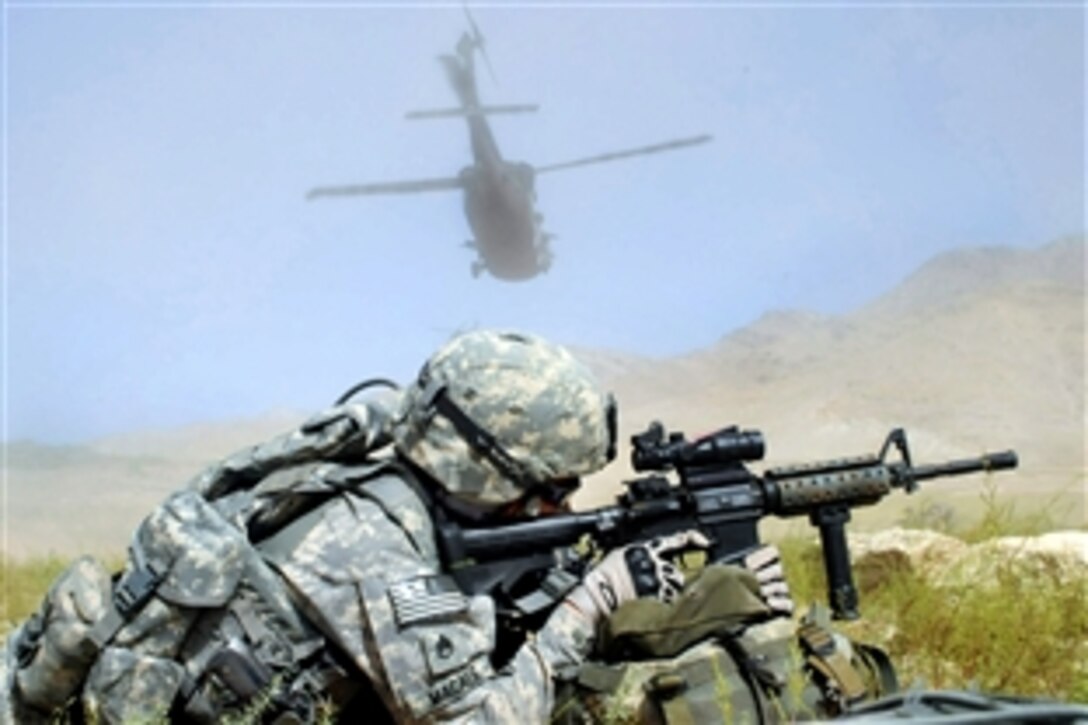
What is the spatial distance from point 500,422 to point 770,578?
39.1 inches

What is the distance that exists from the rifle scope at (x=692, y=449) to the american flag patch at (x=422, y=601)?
898mm

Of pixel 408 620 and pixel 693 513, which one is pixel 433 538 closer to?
pixel 408 620

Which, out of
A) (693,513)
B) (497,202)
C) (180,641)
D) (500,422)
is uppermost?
(497,202)

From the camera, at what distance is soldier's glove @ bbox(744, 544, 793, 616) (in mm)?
3916

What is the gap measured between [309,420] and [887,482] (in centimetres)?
196

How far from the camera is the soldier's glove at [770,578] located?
392 centimetres

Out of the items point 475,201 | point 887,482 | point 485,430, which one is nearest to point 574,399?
point 485,430

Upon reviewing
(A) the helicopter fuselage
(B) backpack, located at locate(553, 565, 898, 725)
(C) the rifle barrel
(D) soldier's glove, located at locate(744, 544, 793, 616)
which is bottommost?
(B) backpack, located at locate(553, 565, 898, 725)

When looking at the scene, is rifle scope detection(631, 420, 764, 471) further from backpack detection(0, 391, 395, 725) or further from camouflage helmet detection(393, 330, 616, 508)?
backpack detection(0, 391, 395, 725)

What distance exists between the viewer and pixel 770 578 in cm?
397

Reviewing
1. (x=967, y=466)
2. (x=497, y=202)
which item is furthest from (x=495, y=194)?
(x=967, y=466)

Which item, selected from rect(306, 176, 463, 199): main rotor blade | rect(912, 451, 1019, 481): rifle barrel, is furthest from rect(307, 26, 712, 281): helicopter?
rect(912, 451, 1019, 481): rifle barrel

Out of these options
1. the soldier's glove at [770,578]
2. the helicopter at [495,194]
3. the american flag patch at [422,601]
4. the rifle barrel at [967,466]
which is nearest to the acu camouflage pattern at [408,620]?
the american flag patch at [422,601]

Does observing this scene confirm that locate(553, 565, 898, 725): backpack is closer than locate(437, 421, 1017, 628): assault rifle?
Yes
